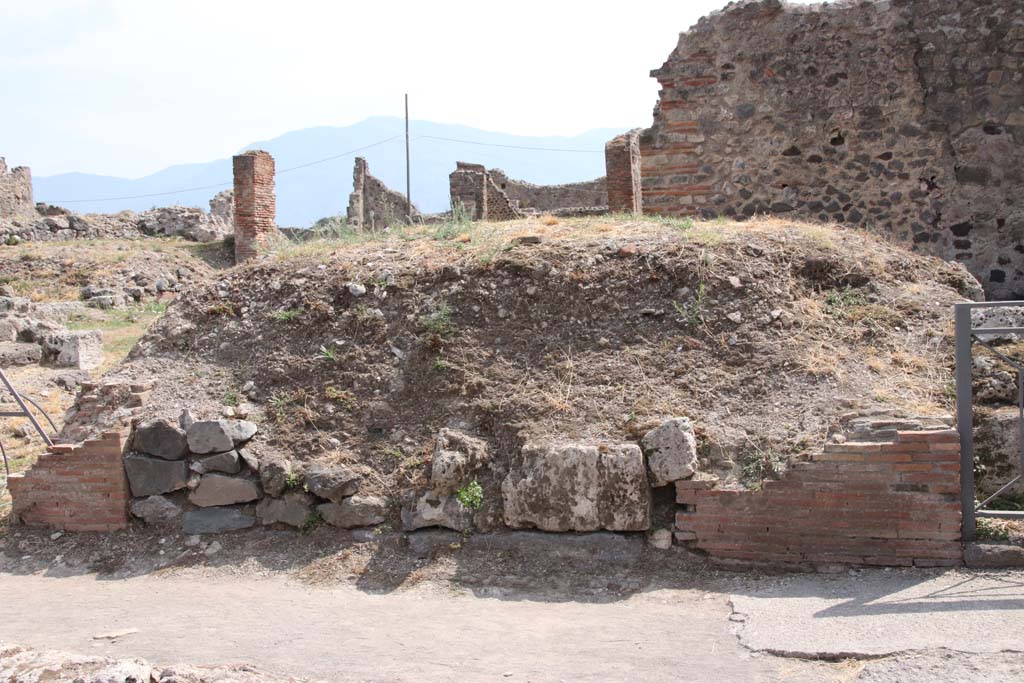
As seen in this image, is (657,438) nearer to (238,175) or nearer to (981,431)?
(981,431)

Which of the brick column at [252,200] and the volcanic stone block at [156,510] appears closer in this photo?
the volcanic stone block at [156,510]

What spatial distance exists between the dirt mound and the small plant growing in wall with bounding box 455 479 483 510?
101 mm

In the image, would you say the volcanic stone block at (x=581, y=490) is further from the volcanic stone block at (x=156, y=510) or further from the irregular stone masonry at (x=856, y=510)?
the volcanic stone block at (x=156, y=510)

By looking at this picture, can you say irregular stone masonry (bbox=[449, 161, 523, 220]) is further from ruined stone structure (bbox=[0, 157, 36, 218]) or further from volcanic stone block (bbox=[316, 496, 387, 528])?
volcanic stone block (bbox=[316, 496, 387, 528])

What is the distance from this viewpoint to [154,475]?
246 inches

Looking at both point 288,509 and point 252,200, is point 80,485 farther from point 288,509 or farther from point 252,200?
point 252,200

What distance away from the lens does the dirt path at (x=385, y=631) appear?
4.24 metres

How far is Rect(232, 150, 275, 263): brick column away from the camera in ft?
65.0

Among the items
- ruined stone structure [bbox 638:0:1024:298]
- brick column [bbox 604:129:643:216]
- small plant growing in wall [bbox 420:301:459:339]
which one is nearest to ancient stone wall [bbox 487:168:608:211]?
brick column [bbox 604:129:643:216]

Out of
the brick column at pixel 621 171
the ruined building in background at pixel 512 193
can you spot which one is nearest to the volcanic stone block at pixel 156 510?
the brick column at pixel 621 171

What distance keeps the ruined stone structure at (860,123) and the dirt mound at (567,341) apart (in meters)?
1.81

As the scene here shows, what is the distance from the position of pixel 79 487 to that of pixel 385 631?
2828 millimetres

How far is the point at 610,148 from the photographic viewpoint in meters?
13.5

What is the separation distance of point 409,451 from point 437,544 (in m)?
0.74
